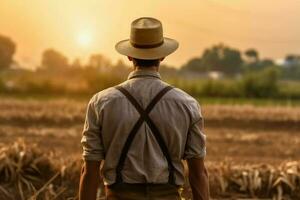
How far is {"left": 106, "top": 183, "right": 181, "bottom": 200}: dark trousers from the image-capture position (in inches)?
147

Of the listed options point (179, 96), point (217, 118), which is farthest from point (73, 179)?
point (217, 118)

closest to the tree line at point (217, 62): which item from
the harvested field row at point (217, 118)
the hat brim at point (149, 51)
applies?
the harvested field row at point (217, 118)

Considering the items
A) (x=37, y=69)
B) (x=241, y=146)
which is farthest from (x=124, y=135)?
(x=37, y=69)

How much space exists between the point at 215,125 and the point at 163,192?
1716 centimetres

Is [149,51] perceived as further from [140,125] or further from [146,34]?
[140,125]

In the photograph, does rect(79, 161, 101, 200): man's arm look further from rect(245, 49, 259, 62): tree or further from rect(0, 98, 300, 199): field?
rect(245, 49, 259, 62): tree

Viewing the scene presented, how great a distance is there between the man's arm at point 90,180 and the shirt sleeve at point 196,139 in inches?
17.2

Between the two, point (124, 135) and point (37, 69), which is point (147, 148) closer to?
point (124, 135)

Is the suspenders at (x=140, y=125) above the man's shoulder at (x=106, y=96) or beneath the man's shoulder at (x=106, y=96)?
beneath

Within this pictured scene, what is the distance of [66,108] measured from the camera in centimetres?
2370

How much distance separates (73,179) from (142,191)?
12.1 feet

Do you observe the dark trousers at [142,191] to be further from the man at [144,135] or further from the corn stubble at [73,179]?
the corn stubble at [73,179]

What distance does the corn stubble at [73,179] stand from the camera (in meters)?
7.21

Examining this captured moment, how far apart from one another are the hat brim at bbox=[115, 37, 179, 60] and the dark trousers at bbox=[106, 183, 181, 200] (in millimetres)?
626
